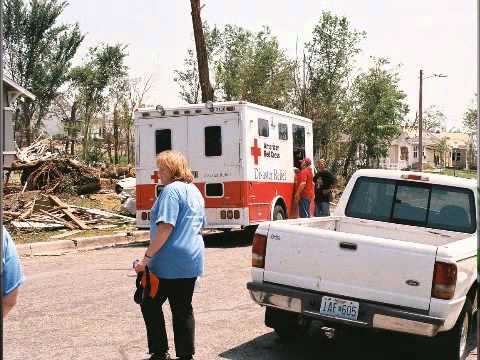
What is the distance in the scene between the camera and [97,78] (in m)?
42.6

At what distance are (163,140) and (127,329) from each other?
786 centimetres

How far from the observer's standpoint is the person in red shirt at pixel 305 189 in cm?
1534

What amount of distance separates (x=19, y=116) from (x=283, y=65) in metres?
17.7

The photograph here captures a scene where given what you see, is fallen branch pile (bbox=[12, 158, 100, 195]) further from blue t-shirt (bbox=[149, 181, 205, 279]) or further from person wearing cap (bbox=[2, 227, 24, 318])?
person wearing cap (bbox=[2, 227, 24, 318])

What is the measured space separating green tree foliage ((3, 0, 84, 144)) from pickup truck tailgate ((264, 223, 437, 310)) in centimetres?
3056

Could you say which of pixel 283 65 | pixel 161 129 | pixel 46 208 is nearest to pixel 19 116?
pixel 283 65

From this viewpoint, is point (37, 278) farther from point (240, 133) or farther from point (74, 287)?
point (240, 133)

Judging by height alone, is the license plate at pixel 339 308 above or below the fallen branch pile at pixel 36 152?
below

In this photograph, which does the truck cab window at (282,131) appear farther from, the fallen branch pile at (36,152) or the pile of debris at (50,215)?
the fallen branch pile at (36,152)

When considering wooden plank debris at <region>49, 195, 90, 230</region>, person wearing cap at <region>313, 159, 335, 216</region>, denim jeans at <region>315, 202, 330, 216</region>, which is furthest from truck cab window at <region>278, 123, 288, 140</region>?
wooden plank debris at <region>49, 195, 90, 230</region>

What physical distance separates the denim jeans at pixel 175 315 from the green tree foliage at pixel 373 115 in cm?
4203

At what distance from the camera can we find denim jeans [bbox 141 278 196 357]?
17.1 feet

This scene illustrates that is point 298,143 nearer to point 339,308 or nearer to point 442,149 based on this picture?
point 339,308

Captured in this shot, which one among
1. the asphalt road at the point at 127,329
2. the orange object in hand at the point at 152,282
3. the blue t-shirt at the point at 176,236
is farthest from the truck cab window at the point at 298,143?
the orange object in hand at the point at 152,282
